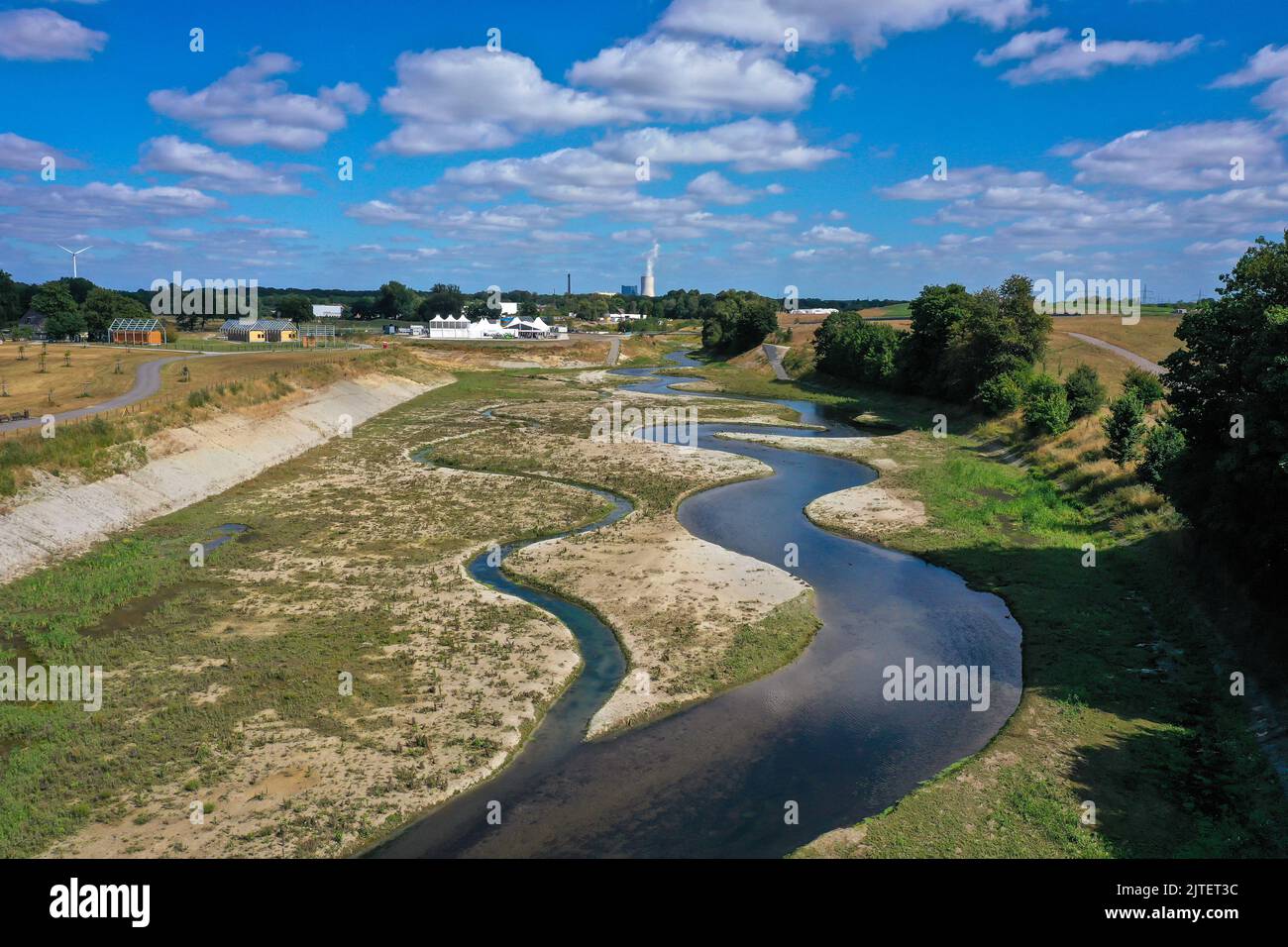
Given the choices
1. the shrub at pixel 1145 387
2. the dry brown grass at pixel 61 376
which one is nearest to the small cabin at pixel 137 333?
the dry brown grass at pixel 61 376

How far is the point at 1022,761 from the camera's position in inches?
666

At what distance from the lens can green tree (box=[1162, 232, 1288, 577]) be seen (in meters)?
18.6

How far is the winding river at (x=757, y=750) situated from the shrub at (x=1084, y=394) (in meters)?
30.1

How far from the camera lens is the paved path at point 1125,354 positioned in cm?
7058

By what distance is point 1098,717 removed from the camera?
18844 mm

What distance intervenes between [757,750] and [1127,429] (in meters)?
31.6

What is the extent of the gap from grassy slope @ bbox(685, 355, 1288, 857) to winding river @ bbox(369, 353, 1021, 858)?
1074 millimetres

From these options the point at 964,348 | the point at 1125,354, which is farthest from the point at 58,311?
the point at 1125,354

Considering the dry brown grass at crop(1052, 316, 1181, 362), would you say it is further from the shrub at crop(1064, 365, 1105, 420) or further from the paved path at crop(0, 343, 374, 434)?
the paved path at crop(0, 343, 374, 434)

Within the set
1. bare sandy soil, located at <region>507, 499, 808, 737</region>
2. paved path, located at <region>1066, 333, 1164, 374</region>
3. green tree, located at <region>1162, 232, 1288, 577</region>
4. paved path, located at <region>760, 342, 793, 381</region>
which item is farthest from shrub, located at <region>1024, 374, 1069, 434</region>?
paved path, located at <region>760, 342, 793, 381</region>

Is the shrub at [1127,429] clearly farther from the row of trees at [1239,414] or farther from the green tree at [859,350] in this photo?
the green tree at [859,350]

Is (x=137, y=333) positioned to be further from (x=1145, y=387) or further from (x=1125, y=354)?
(x=1125, y=354)
